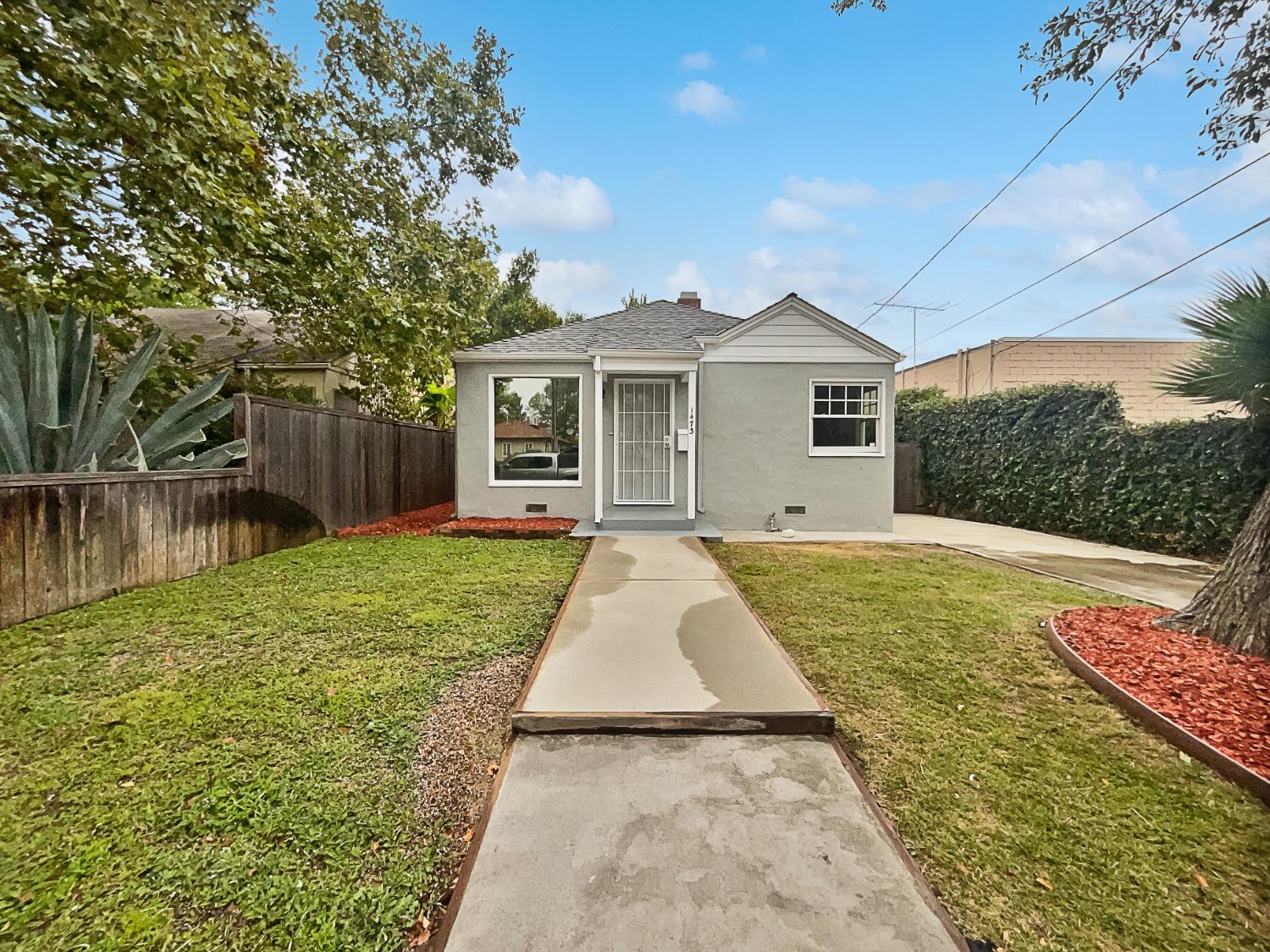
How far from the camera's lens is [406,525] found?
9.21 meters

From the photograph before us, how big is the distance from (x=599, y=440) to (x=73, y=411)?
5.84m

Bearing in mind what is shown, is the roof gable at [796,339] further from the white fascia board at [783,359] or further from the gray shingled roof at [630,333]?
the gray shingled roof at [630,333]

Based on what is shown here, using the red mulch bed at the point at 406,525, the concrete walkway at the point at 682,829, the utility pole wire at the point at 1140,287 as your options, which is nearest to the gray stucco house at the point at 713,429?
the red mulch bed at the point at 406,525

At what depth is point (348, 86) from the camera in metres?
11.8

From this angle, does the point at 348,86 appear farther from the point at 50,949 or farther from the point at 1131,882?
the point at 1131,882

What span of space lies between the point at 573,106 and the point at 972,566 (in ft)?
35.8

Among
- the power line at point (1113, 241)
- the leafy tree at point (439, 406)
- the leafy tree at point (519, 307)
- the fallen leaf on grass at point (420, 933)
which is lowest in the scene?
the fallen leaf on grass at point (420, 933)

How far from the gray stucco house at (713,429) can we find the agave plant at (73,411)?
12.3 feet

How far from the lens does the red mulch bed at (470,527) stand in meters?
8.16

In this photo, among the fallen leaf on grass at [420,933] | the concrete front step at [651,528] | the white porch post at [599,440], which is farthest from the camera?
the white porch post at [599,440]

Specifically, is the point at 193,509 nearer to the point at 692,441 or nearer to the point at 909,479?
the point at 692,441

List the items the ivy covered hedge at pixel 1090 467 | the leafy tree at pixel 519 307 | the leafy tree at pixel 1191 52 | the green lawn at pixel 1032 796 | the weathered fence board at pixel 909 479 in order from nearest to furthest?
the green lawn at pixel 1032 796, the leafy tree at pixel 1191 52, the ivy covered hedge at pixel 1090 467, the weathered fence board at pixel 909 479, the leafy tree at pixel 519 307

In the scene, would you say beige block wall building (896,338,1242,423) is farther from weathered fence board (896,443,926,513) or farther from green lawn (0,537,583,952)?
green lawn (0,537,583,952)

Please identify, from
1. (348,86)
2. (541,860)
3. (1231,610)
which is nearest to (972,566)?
(1231,610)
